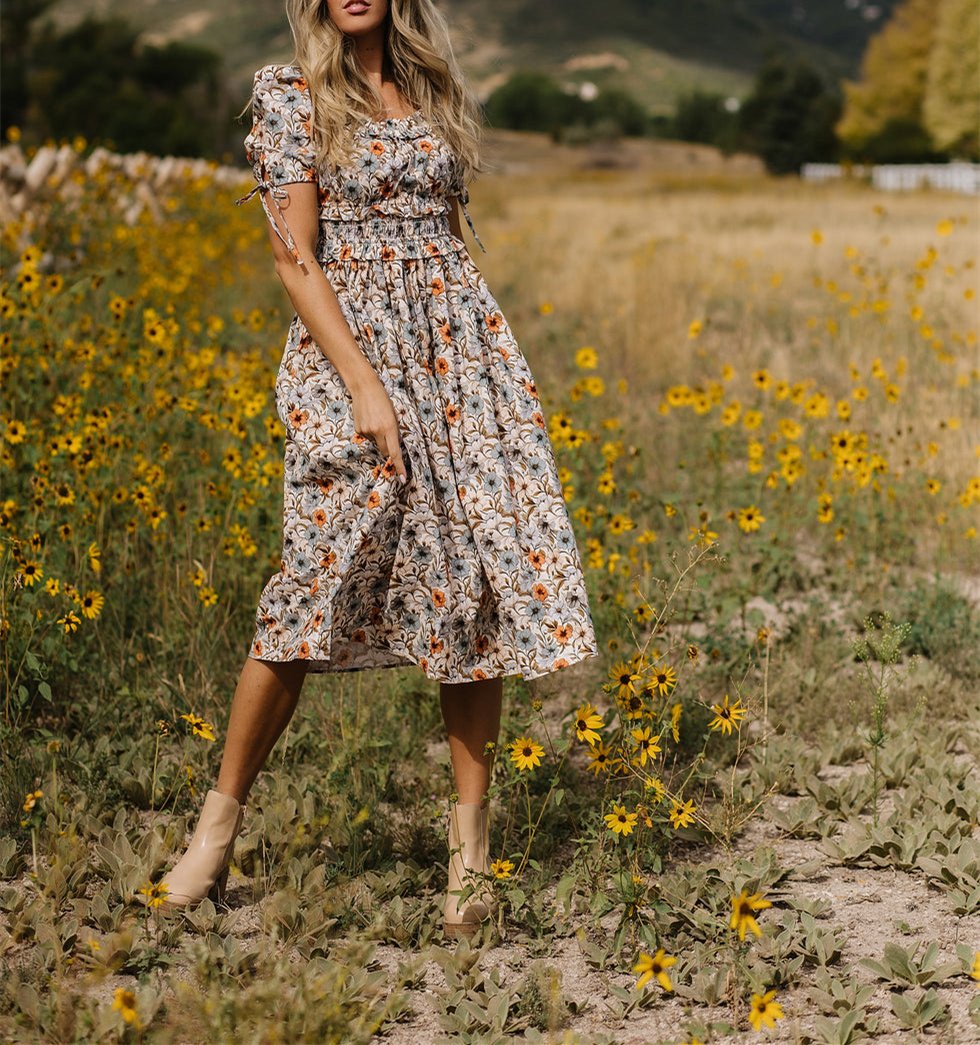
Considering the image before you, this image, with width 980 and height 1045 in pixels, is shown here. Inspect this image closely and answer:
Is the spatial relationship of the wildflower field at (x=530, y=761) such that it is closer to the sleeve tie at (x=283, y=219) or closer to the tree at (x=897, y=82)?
the sleeve tie at (x=283, y=219)

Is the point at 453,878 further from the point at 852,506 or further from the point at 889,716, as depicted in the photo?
the point at 852,506

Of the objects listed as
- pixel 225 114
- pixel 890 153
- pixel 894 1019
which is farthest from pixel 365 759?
pixel 890 153

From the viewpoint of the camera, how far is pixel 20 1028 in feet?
8.09

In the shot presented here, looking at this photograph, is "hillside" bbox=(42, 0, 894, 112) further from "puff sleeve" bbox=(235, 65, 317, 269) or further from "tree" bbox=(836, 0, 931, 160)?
"puff sleeve" bbox=(235, 65, 317, 269)

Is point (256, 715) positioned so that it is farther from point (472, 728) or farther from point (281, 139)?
point (281, 139)

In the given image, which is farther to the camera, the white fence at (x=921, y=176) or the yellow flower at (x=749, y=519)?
the white fence at (x=921, y=176)

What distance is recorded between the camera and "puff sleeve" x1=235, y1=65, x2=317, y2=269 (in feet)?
9.48

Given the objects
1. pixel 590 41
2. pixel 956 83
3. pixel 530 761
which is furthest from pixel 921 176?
pixel 590 41

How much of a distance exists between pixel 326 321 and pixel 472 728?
3.20 feet

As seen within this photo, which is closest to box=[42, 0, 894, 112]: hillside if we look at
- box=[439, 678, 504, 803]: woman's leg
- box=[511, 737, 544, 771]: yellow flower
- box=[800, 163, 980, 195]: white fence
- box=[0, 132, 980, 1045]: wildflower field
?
box=[800, 163, 980, 195]: white fence

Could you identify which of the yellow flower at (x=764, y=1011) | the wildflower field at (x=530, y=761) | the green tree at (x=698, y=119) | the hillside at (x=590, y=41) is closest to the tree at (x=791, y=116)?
the green tree at (x=698, y=119)

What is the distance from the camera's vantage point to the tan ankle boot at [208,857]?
2994mm

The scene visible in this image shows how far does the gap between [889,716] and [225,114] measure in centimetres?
2909

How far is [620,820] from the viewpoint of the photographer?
282cm
